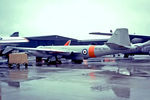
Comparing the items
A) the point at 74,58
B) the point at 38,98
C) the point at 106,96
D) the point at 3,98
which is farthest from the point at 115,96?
the point at 74,58

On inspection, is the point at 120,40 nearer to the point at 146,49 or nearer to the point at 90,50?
the point at 90,50

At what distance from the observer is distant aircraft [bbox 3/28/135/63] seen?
25453 mm

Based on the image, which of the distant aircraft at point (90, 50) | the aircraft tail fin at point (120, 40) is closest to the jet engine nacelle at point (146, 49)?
the distant aircraft at point (90, 50)

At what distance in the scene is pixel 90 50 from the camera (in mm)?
28766

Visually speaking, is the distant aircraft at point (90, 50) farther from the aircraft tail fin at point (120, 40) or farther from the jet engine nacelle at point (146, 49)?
the jet engine nacelle at point (146, 49)

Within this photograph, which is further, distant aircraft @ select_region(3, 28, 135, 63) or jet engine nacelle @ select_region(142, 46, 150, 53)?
jet engine nacelle @ select_region(142, 46, 150, 53)

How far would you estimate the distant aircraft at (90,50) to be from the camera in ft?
83.5

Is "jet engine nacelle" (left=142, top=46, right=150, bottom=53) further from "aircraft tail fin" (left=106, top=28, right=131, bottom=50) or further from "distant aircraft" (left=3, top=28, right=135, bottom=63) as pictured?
"aircraft tail fin" (left=106, top=28, right=131, bottom=50)

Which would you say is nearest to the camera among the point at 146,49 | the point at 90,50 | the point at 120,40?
the point at 120,40

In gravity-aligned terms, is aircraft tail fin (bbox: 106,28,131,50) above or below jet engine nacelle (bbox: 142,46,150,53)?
above

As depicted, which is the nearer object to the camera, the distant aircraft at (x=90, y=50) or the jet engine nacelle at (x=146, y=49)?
the distant aircraft at (x=90, y=50)

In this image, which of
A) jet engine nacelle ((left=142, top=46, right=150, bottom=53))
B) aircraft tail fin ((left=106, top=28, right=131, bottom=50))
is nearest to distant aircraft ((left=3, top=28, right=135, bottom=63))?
aircraft tail fin ((left=106, top=28, right=131, bottom=50))

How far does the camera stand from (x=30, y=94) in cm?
847

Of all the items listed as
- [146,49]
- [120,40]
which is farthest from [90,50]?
[146,49]
